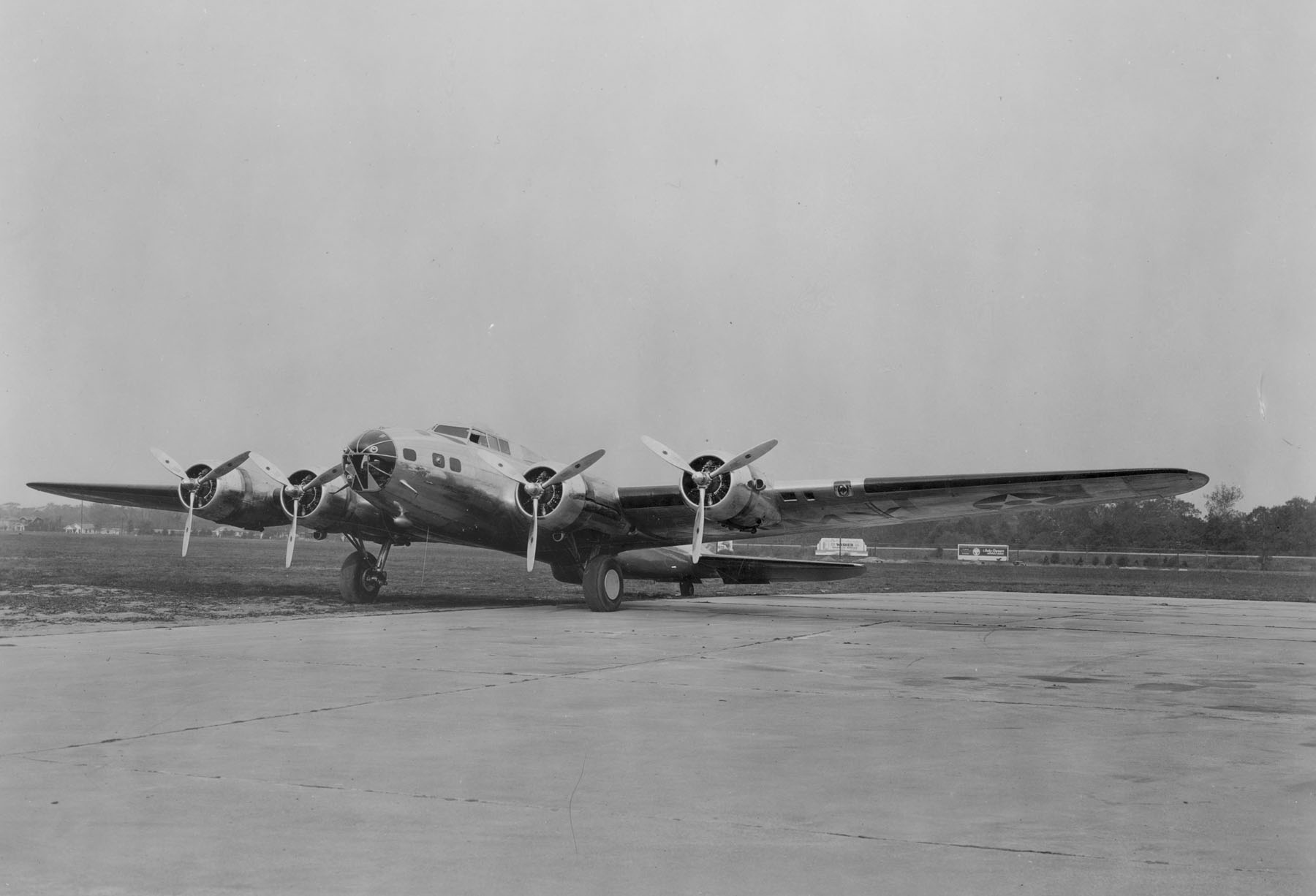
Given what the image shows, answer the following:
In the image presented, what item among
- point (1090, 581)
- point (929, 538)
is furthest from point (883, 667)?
point (929, 538)

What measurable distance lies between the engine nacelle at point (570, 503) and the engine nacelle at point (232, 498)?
6413 mm

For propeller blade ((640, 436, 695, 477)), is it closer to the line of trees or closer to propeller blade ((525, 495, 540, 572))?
propeller blade ((525, 495, 540, 572))

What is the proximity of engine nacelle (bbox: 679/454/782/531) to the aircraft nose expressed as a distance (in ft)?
18.5

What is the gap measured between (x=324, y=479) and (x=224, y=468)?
2389 mm

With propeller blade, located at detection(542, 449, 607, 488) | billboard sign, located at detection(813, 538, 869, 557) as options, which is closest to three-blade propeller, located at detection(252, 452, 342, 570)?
propeller blade, located at detection(542, 449, 607, 488)

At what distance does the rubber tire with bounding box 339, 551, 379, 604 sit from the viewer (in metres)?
22.5

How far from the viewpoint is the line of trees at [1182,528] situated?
49.3 meters

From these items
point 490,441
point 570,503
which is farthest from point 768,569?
point 490,441

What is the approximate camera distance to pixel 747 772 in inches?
246

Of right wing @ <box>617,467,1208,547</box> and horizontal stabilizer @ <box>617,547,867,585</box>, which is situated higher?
right wing @ <box>617,467,1208,547</box>

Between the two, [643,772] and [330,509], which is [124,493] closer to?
[330,509]

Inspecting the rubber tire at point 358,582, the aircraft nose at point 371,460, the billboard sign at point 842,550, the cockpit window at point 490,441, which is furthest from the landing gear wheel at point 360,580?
the billboard sign at point 842,550

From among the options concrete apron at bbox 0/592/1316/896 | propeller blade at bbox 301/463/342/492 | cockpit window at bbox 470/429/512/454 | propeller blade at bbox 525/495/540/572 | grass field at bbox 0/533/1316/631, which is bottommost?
concrete apron at bbox 0/592/1316/896

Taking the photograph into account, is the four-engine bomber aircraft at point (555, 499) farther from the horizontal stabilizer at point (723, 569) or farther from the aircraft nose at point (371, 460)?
the horizontal stabilizer at point (723, 569)
